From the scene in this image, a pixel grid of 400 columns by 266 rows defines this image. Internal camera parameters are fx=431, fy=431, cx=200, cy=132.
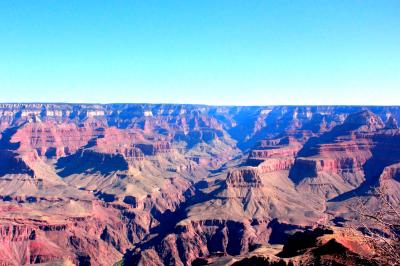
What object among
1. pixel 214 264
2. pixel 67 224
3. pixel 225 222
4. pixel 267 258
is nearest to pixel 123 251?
pixel 67 224

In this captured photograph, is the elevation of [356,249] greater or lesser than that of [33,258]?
greater

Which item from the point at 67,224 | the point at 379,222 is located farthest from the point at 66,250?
the point at 379,222

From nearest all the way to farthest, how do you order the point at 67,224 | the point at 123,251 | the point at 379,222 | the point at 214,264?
1. the point at 379,222
2. the point at 214,264
3. the point at 67,224
4. the point at 123,251

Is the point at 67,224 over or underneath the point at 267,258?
underneath

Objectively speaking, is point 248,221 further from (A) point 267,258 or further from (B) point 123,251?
(A) point 267,258

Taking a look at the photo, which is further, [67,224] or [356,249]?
[67,224]

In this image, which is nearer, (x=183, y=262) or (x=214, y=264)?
(x=214, y=264)

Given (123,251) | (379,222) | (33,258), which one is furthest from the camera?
(123,251)

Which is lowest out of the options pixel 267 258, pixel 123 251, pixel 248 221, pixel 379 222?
pixel 123 251

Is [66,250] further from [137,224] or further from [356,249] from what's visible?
[356,249]
